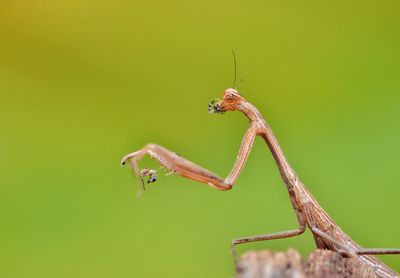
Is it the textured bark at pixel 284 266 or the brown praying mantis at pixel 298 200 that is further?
the brown praying mantis at pixel 298 200

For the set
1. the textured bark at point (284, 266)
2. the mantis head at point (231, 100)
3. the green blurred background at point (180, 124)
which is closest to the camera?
the textured bark at point (284, 266)

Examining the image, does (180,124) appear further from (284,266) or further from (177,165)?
(284,266)

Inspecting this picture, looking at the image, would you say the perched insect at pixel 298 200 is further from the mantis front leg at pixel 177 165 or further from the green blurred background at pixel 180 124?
the green blurred background at pixel 180 124

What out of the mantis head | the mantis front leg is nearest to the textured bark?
the mantis front leg

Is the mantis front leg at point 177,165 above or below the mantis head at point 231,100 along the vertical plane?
below

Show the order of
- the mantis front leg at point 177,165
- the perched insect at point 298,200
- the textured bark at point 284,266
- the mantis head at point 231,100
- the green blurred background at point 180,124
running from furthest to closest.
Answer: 1. the green blurred background at point 180,124
2. the mantis head at point 231,100
3. the perched insect at point 298,200
4. the mantis front leg at point 177,165
5. the textured bark at point 284,266

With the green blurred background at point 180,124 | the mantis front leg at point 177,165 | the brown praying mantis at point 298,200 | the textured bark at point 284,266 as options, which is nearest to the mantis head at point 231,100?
the brown praying mantis at point 298,200

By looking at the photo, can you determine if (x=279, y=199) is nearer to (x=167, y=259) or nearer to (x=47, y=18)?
(x=167, y=259)

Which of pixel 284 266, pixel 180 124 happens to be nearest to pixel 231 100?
pixel 180 124
